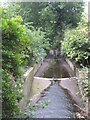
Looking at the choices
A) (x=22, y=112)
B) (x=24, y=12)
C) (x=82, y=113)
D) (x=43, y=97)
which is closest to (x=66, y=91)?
(x=43, y=97)

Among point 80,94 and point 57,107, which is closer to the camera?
point 57,107

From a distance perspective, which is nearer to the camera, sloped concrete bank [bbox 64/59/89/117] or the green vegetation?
the green vegetation

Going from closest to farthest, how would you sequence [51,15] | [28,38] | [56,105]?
[28,38] → [56,105] → [51,15]

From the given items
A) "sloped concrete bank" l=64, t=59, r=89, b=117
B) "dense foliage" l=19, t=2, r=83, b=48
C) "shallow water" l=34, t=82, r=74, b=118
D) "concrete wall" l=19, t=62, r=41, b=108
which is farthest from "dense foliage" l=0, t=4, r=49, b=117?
"dense foliage" l=19, t=2, r=83, b=48

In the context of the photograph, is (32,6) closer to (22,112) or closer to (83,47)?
(83,47)

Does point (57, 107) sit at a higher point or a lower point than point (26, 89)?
lower

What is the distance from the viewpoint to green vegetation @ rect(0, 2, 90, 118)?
2.20 m

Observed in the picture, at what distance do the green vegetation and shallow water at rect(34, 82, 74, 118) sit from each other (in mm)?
1073

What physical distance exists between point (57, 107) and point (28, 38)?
2388 mm

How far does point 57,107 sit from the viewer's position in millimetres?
4219

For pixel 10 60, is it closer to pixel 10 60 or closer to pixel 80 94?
pixel 10 60

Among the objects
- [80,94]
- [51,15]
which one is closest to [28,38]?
[80,94]

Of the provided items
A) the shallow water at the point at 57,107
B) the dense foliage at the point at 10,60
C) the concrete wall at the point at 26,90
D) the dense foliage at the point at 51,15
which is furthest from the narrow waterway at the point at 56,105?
the dense foliage at the point at 51,15

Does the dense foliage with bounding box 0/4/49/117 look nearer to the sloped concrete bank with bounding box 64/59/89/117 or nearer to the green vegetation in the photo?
the green vegetation
